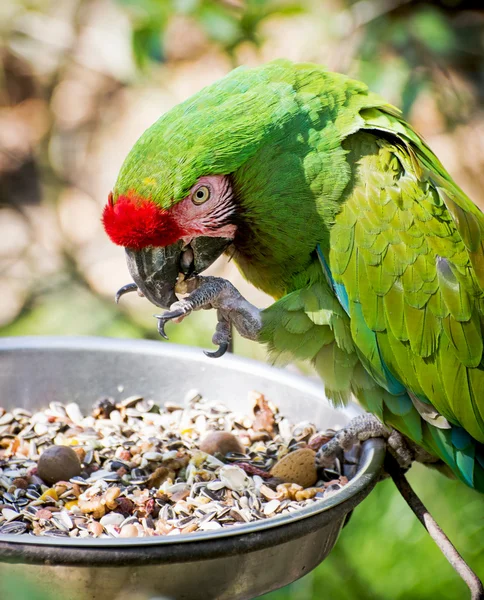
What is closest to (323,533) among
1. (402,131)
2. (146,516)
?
(146,516)

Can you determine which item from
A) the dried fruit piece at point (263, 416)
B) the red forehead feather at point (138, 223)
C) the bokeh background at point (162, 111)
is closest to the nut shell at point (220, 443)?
the dried fruit piece at point (263, 416)

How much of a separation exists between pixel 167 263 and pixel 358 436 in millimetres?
577

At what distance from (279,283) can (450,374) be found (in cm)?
46

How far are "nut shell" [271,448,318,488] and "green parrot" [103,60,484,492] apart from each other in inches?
5.9

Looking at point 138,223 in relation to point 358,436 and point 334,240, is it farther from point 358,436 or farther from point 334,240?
point 358,436

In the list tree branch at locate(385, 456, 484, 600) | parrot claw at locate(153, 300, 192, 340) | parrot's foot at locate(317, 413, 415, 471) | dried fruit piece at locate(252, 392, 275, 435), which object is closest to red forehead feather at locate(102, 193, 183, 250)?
parrot claw at locate(153, 300, 192, 340)

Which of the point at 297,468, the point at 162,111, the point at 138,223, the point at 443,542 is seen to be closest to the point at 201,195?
the point at 138,223

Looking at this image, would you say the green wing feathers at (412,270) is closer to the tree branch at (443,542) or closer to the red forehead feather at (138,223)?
the tree branch at (443,542)

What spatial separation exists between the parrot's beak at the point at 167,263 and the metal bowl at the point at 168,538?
0.18 metres

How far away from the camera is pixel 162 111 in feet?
15.0

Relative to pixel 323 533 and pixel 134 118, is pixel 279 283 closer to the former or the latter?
pixel 323 533

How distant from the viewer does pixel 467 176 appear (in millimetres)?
4172

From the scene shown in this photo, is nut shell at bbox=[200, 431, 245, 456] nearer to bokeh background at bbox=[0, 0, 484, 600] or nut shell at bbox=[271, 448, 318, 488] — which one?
nut shell at bbox=[271, 448, 318, 488]

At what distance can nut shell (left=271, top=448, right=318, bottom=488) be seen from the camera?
1558 mm
